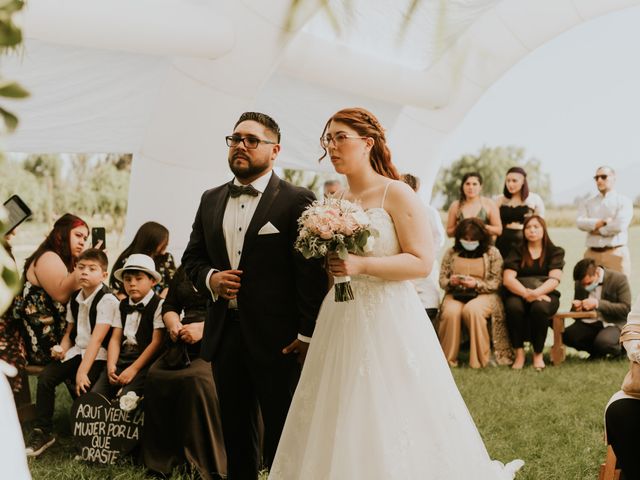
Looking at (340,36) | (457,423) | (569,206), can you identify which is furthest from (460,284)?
(569,206)

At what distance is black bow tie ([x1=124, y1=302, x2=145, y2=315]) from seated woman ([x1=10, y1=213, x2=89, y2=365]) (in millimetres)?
523

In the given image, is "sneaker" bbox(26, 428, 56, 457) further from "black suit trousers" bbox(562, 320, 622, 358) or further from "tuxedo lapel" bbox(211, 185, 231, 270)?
"black suit trousers" bbox(562, 320, 622, 358)

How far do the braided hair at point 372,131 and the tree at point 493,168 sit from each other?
54.3 feet

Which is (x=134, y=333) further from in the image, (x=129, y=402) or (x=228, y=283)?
(x=228, y=283)

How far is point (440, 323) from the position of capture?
778 centimetres

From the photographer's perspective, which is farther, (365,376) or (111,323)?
(111,323)

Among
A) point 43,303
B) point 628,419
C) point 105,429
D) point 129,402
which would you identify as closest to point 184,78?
point 43,303

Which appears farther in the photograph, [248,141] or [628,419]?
[248,141]

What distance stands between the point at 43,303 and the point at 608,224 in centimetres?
577

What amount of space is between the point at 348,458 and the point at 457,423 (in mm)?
479

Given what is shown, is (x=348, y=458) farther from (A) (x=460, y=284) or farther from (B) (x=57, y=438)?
(A) (x=460, y=284)

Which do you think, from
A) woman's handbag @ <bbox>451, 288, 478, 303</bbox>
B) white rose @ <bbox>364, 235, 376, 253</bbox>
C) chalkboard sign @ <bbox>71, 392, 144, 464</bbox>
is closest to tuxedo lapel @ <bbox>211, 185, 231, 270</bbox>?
white rose @ <bbox>364, 235, 376, 253</bbox>

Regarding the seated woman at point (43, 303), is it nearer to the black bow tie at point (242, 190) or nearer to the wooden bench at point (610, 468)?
the black bow tie at point (242, 190)

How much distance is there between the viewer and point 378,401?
2.89 metres
